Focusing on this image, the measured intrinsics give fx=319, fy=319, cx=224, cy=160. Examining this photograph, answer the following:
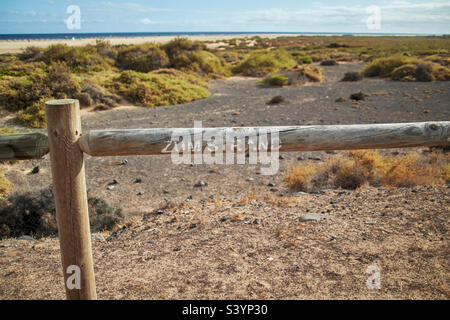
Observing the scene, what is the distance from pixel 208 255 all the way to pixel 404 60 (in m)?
21.9

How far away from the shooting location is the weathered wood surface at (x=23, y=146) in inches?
82.4

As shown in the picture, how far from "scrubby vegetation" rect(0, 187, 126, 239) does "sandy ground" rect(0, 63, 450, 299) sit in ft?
1.34

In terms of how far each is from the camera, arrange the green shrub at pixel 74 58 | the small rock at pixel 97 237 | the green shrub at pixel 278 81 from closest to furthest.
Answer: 1. the small rock at pixel 97 237
2. the green shrub at pixel 74 58
3. the green shrub at pixel 278 81

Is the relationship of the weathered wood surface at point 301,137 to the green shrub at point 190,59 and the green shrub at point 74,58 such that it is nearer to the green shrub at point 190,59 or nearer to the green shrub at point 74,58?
the green shrub at point 74,58

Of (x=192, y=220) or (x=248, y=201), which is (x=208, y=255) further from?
(x=248, y=201)

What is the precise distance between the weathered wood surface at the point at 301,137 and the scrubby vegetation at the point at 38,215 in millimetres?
2553

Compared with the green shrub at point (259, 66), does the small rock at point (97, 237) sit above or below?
below

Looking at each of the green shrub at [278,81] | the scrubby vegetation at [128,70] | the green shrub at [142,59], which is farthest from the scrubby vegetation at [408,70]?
the green shrub at [142,59]

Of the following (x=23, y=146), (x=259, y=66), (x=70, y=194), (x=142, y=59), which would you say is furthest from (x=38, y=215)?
(x=259, y=66)

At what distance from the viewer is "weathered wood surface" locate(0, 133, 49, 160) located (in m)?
2.09

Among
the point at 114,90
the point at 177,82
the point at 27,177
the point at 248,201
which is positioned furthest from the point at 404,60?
the point at 27,177

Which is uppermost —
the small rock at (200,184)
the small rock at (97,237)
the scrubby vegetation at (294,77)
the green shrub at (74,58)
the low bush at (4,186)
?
the green shrub at (74,58)

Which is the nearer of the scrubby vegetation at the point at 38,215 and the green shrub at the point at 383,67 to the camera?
the scrubby vegetation at the point at 38,215

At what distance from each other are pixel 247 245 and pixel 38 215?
3.09m
